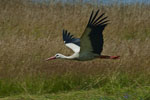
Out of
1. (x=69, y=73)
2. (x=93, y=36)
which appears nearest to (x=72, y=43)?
(x=69, y=73)

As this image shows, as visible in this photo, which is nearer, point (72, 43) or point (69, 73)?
point (69, 73)

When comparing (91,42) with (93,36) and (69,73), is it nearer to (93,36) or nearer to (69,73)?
(93,36)

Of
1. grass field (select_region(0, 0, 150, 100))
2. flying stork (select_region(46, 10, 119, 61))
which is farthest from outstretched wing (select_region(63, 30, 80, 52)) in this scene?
grass field (select_region(0, 0, 150, 100))

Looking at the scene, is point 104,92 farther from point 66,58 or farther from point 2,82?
point 2,82

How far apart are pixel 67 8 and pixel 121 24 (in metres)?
1.47

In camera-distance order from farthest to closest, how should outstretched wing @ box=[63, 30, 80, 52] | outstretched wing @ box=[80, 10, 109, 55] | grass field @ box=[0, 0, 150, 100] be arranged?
1. outstretched wing @ box=[63, 30, 80, 52]
2. outstretched wing @ box=[80, 10, 109, 55]
3. grass field @ box=[0, 0, 150, 100]

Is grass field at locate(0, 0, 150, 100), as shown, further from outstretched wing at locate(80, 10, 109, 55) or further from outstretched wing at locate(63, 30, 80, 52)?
outstretched wing at locate(80, 10, 109, 55)

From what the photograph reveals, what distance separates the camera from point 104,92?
547 cm

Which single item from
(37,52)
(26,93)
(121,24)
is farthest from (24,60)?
(121,24)

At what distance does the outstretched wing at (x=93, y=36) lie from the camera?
Answer: 5629 millimetres

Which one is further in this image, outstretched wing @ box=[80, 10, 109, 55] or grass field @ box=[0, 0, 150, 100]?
outstretched wing @ box=[80, 10, 109, 55]

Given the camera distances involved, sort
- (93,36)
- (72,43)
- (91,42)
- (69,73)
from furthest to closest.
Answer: (72,43) < (69,73) < (91,42) < (93,36)

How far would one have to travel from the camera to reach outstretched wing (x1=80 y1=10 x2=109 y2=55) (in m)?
5.63

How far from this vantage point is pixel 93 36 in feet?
18.8
